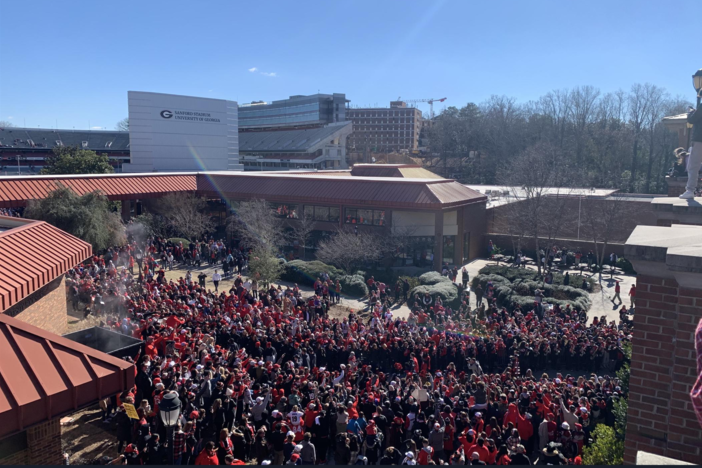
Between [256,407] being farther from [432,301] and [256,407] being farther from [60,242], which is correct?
[432,301]

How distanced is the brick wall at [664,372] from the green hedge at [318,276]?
21505mm

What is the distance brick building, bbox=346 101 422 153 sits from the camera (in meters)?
132

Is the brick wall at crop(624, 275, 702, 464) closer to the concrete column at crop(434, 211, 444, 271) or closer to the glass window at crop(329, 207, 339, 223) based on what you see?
the concrete column at crop(434, 211, 444, 271)

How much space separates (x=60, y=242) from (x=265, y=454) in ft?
21.4

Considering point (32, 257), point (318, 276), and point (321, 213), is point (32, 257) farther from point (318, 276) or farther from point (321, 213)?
point (321, 213)

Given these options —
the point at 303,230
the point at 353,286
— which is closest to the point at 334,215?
the point at 303,230

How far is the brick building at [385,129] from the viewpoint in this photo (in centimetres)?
13238

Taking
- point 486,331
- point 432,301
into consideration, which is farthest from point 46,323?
point 432,301

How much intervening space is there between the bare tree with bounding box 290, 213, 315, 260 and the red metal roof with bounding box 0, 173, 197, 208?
9.43 m

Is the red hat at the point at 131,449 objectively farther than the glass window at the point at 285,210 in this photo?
No

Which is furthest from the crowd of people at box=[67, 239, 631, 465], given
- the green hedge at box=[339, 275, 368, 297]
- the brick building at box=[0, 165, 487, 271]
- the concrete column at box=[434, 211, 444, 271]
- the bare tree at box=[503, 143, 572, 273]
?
the bare tree at box=[503, 143, 572, 273]

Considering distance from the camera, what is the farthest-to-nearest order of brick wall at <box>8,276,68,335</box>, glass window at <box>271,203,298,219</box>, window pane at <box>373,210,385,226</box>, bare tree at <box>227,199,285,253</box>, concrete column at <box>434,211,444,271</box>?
glass window at <box>271,203,298,219</box> → window pane at <box>373,210,385,226</box> → bare tree at <box>227,199,285,253</box> → concrete column at <box>434,211,444,271</box> → brick wall at <box>8,276,68,335</box>

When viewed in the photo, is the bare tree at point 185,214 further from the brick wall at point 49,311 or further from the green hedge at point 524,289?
the brick wall at point 49,311

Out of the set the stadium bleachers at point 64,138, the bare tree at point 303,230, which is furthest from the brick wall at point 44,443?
the stadium bleachers at point 64,138
